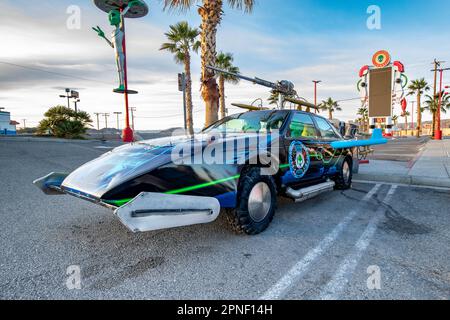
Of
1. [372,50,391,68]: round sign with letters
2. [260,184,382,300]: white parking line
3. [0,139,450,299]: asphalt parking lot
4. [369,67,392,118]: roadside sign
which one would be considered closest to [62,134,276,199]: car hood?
[0,139,450,299]: asphalt parking lot

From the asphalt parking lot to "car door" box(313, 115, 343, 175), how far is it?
94cm

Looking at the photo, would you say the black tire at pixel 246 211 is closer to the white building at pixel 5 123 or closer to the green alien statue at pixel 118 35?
the green alien statue at pixel 118 35

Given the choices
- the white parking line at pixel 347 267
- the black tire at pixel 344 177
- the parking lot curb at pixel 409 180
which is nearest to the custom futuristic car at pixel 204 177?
the white parking line at pixel 347 267

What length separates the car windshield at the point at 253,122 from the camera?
157 inches

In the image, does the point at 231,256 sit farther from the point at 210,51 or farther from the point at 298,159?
the point at 210,51

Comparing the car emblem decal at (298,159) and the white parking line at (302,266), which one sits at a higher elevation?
the car emblem decal at (298,159)

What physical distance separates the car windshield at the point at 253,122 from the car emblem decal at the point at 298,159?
1.23 feet

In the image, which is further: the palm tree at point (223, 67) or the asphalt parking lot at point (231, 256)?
the palm tree at point (223, 67)

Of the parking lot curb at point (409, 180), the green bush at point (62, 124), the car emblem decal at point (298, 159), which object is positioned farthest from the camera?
the green bush at point (62, 124)

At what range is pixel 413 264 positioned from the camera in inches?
98.1

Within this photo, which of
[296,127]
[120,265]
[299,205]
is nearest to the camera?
[120,265]

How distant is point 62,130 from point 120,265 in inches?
785
